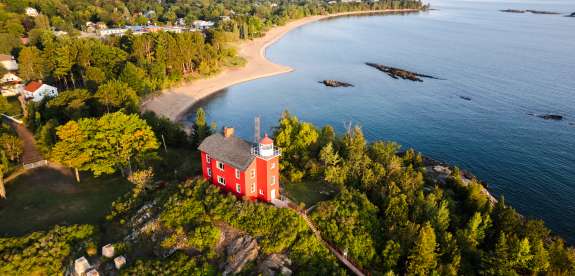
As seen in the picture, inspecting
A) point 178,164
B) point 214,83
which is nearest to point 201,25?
point 214,83

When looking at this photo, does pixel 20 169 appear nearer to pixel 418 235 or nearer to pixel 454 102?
pixel 418 235

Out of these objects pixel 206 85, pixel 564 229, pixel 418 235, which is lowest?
pixel 564 229

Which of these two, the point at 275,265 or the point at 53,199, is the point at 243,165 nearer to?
the point at 275,265

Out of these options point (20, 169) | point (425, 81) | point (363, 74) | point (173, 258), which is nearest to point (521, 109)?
point (425, 81)

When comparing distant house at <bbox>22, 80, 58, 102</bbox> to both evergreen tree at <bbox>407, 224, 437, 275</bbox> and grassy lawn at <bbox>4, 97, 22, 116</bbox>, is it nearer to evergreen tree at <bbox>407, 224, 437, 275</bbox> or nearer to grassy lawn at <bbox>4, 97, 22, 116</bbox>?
grassy lawn at <bbox>4, 97, 22, 116</bbox>

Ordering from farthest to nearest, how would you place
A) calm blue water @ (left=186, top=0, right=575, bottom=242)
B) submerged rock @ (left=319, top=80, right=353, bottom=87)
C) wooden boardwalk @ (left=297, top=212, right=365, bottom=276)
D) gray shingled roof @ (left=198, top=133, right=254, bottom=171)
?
submerged rock @ (left=319, top=80, right=353, bottom=87) → calm blue water @ (left=186, top=0, right=575, bottom=242) → gray shingled roof @ (left=198, top=133, right=254, bottom=171) → wooden boardwalk @ (left=297, top=212, right=365, bottom=276)

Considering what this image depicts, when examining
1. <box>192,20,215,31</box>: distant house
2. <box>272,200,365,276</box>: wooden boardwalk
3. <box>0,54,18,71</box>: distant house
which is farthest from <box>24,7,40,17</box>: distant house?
<box>272,200,365,276</box>: wooden boardwalk
